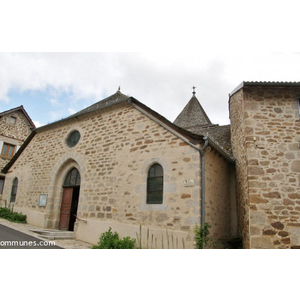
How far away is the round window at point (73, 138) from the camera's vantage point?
949 cm

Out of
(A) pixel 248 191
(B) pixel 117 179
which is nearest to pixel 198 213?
(A) pixel 248 191

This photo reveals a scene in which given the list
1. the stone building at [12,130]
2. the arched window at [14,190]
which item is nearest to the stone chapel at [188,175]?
the arched window at [14,190]

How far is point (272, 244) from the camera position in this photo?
579cm

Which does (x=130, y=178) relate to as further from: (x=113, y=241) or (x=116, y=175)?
(x=113, y=241)

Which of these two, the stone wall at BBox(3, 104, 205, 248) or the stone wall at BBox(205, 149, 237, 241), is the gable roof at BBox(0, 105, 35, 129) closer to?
the stone wall at BBox(3, 104, 205, 248)

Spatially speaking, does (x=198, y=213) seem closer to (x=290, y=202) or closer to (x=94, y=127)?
(x=290, y=202)

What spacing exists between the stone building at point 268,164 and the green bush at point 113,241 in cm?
293

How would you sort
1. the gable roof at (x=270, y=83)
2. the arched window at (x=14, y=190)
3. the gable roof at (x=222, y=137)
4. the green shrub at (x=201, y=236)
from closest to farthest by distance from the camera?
the green shrub at (x=201, y=236)
the gable roof at (x=270, y=83)
the gable roof at (x=222, y=137)
the arched window at (x=14, y=190)

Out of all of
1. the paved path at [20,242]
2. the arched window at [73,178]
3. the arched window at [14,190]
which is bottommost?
the paved path at [20,242]

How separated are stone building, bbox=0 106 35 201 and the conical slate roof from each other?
11091 mm

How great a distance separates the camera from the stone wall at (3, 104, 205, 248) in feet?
20.2

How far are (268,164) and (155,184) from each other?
9.61 feet

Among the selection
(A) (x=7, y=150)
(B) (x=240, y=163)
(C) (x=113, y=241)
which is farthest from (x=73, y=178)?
(A) (x=7, y=150)

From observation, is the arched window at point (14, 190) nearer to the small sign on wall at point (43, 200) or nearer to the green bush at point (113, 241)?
the small sign on wall at point (43, 200)
